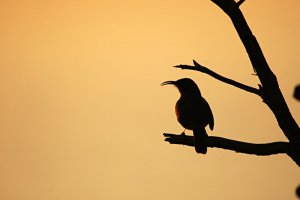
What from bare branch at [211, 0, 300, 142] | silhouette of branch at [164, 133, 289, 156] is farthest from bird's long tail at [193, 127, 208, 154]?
bare branch at [211, 0, 300, 142]

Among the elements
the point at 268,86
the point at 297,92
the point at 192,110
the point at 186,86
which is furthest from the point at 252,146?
the point at 186,86

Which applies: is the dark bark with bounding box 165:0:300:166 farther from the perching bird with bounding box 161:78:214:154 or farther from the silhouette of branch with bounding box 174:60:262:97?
the perching bird with bounding box 161:78:214:154

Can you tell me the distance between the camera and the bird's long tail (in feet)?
11.3

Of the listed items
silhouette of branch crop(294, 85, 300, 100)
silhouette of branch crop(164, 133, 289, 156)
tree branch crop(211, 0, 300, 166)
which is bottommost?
silhouette of branch crop(164, 133, 289, 156)

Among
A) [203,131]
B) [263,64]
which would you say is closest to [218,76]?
[263,64]

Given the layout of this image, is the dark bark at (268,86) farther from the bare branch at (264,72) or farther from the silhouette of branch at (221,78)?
the silhouette of branch at (221,78)

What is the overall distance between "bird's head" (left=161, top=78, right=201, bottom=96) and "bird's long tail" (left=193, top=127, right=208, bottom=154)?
2.94 ft

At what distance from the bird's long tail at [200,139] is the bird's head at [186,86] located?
2.94 ft

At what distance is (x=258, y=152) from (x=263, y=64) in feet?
1.86

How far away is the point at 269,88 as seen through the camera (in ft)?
7.89

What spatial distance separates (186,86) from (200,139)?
2.21 meters

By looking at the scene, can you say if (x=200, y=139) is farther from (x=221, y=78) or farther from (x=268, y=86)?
(x=268, y=86)

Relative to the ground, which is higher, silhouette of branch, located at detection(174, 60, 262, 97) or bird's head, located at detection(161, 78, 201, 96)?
bird's head, located at detection(161, 78, 201, 96)

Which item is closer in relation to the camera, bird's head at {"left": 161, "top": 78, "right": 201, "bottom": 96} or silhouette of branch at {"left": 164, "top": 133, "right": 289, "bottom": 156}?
silhouette of branch at {"left": 164, "top": 133, "right": 289, "bottom": 156}
